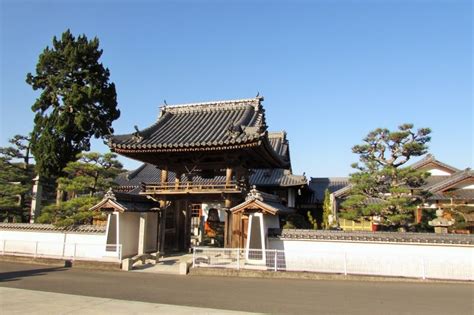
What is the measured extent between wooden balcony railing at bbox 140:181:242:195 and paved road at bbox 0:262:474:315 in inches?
168

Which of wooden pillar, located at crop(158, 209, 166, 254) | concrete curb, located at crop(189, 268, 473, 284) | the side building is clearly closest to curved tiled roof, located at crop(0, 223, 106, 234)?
wooden pillar, located at crop(158, 209, 166, 254)

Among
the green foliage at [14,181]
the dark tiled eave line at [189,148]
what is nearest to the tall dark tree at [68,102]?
the green foliage at [14,181]

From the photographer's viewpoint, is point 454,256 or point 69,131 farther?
point 69,131

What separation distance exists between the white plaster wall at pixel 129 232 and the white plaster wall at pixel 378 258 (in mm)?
6913

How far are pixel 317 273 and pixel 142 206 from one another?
30.8ft

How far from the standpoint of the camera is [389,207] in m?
16.6

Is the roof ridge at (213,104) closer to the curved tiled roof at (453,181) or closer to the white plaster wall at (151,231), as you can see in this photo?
the white plaster wall at (151,231)

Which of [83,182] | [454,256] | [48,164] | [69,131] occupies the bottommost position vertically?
[454,256]

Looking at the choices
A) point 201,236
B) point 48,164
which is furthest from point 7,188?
point 201,236

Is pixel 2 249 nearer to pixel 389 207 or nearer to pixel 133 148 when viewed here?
pixel 133 148

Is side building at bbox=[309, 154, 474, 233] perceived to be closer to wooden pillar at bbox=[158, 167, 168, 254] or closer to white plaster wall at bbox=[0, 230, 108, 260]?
wooden pillar at bbox=[158, 167, 168, 254]

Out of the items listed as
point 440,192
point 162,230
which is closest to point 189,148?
point 162,230

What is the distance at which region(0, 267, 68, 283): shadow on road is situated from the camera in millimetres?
12417

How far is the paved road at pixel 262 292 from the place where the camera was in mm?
8672
